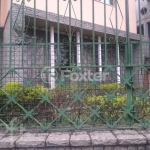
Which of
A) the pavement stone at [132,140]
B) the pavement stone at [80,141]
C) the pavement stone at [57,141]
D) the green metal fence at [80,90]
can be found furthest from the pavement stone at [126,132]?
the pavement stone at [57,141]

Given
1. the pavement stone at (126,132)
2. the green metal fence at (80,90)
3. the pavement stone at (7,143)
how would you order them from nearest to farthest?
the pavement stone at (7,143), the pavement stone at (126,132), the green metal fence at (80,90)

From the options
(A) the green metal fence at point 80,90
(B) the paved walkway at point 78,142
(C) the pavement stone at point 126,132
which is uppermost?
(A) the green metal fence at point 80,90

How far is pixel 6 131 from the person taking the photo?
8.57 feet

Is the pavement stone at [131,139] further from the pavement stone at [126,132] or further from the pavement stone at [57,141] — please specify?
the pavement stone at [57,141]

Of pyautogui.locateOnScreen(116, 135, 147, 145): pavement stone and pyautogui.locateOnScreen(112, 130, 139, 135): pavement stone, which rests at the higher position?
pyautogui.locateOnScreen(112, 130, 139, 135): pavement stone

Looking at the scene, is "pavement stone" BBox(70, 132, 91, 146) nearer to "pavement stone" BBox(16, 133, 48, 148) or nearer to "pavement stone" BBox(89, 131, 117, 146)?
"pavement stone" BBox(89, 131, 117, 146)

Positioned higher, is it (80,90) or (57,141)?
(80,90)

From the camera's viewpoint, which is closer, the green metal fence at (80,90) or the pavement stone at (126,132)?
the pavement stone at (126,132)

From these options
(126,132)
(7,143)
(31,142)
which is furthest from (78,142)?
(7,143)

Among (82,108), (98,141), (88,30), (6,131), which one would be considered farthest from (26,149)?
(88,30)

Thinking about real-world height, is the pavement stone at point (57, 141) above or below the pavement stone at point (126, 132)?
below

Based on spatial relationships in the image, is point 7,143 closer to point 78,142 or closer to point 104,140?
point 78,142

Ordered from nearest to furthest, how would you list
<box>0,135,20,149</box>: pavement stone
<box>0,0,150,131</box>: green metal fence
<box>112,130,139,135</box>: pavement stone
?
<box>0,135,20,149</box>: pavement stone
<box>112,130,139,135</box>: pavement stone
<box>0,0,150,131</box>: green metal fence

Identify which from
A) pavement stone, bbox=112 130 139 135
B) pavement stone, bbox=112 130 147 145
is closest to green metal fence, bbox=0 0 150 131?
pavement stone, bbox=112 130 139 135
